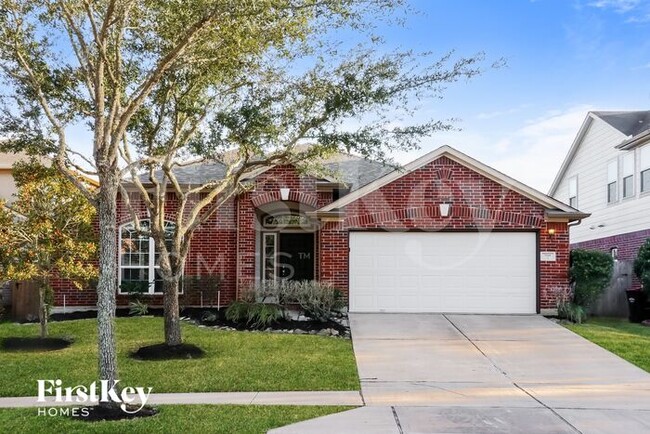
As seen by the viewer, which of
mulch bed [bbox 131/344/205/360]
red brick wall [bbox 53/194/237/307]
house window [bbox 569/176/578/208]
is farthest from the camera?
house window [bbox 569/176/578/208]

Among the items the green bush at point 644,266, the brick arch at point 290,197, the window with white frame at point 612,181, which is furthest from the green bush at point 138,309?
the window with white frame at point 612,181

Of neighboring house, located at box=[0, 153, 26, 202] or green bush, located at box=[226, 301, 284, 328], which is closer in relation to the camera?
green bush, located at box=[226, 301, 284, 328]

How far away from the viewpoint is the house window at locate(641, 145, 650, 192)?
18.4m

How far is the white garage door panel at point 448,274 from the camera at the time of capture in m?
15.2

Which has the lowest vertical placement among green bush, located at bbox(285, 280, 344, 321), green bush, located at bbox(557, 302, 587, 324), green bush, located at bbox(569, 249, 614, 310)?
green bush, located at bbox(557, 302, 587, 324)

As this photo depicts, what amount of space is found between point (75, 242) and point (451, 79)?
793 cm

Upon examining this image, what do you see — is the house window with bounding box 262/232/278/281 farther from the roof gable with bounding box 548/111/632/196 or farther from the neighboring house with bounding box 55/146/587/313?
the roof gable with bounding box 548/111/632/196

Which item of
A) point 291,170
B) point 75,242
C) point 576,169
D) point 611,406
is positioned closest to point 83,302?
point 75,242

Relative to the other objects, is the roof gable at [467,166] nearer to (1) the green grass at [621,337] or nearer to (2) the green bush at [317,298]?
(2) the green bush at [317,298]

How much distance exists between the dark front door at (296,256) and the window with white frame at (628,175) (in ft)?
34.0

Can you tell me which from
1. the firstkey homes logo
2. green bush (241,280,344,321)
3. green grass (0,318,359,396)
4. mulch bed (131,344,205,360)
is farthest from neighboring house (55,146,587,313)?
the firstkey homes logo

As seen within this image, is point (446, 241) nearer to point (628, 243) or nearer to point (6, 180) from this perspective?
point (628, 243)

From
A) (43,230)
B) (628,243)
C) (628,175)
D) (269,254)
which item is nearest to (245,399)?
(43,230)

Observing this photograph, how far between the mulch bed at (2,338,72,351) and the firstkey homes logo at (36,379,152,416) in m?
2.94
